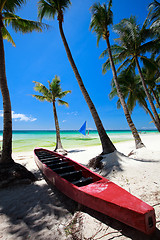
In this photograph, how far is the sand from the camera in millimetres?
1637

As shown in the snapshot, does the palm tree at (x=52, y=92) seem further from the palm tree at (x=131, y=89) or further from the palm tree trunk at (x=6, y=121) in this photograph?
the palm tree trunk at (x=6, y=121)

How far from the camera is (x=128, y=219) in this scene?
57.5 inches

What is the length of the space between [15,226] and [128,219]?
189 cm

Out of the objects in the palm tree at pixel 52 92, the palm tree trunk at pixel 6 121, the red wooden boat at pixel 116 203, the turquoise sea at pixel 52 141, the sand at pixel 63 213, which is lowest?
the turquoise sea at pixel 52 141

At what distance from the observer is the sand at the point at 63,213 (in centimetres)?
164

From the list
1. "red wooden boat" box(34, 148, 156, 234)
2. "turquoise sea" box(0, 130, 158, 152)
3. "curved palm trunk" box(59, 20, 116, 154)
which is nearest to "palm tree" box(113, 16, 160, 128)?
"curved palm trunk" box(59, 20, 116, 154)

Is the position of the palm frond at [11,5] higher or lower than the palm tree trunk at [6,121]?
higher

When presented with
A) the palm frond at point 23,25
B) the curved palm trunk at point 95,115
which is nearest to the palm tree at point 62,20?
the curved palm trunk at point 95,115

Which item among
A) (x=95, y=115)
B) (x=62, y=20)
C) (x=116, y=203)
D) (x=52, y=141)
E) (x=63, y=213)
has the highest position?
(x=62, y=20)

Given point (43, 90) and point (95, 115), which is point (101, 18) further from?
point (43, 90)

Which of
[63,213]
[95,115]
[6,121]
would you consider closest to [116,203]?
[63,213]

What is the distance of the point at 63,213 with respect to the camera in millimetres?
2244

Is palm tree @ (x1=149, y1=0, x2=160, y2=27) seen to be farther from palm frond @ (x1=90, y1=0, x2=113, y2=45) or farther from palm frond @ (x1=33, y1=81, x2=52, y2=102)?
palm frond @ (x1=33, y1=81, x2=52, y2=102)

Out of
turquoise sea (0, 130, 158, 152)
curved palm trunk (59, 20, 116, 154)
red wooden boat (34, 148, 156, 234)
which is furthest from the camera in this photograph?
turquoise sea (0, 130, 158, 152)
